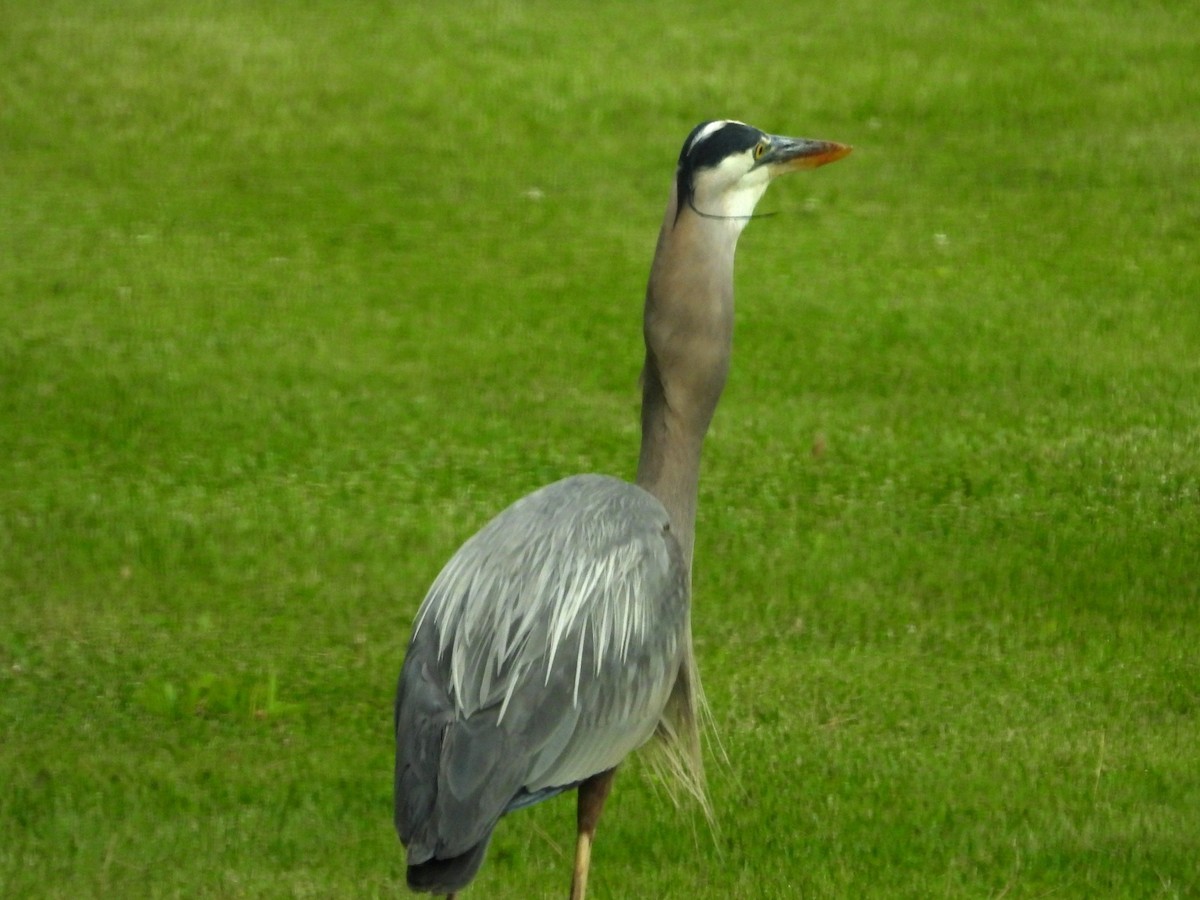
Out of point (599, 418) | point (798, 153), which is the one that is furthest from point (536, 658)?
point (599, 418)

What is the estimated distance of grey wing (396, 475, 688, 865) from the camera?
184 inches

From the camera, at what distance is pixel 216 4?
56.7 ft

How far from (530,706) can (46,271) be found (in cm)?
879

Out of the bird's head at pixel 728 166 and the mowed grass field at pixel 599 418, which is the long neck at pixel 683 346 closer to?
the bird's head at pixel 728 166

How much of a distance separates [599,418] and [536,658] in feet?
17.9

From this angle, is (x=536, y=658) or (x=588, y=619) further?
(x=588, y=619)

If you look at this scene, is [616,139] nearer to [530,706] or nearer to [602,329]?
[602,329]

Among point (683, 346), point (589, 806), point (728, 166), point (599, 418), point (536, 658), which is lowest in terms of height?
point (599, 418)

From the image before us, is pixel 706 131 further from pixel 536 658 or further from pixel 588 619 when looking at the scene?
pixel 536 658

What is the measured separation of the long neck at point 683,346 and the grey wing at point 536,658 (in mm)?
153

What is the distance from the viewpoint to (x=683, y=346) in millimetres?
5559

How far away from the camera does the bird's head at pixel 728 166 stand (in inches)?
216

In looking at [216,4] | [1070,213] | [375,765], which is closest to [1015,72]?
[1070,213]

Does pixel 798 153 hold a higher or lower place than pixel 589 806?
higher
